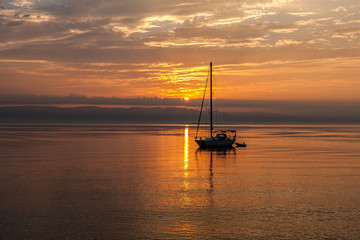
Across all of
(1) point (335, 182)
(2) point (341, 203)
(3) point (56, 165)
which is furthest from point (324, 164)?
(3) point (56, 165)

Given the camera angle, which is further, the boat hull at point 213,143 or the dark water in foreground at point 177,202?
the boat hull at point 213,143

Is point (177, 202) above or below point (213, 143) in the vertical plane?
below

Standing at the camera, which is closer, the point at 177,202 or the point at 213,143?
the point at 177,202

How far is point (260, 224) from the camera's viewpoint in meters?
24.0

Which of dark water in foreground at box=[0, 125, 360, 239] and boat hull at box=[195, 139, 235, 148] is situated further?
boat hull at box=[195, 139, 235, 148]

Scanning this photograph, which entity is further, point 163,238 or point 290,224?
point 290,224

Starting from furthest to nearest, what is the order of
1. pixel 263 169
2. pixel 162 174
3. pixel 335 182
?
pixel 263 169
pixel 162 174
pixel 335 182

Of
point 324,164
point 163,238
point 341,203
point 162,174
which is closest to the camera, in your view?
point 163,238

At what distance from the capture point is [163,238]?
21.2 meters

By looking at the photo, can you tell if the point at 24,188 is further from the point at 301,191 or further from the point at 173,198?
the point at 301,191

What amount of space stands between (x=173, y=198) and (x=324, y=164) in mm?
32802

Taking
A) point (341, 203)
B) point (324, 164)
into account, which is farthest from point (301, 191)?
point (324, 164)

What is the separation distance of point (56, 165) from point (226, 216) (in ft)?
108

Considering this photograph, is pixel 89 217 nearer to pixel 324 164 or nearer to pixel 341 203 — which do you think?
pixel 341 203
